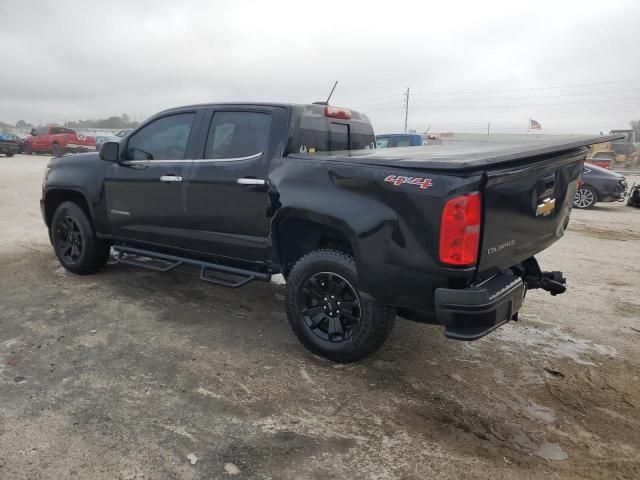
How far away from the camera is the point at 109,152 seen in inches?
195

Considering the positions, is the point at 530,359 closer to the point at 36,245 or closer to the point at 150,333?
the point at 150,333

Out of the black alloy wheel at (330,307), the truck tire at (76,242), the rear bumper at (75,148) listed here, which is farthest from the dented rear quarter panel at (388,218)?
the rear bumper at (75,148)

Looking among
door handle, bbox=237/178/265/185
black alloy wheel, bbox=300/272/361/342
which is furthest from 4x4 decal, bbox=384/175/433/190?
door handle, bbox=237/178/265/185

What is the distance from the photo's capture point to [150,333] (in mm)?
4156

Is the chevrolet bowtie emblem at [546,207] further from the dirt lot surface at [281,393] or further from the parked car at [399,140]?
the parked car at [399,140]

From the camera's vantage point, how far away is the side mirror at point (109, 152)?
4938 millimetres

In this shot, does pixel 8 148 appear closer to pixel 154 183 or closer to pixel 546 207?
pixel 154 183

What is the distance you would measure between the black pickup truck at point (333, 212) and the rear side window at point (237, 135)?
0.04 ft

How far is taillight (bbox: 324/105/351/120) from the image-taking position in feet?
14.5

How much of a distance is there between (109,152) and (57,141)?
2589cm

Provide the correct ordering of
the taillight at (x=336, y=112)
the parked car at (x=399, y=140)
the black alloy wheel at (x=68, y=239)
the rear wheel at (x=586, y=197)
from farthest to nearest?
the parked car at (x=399, y=140) < the rear wheel at (x=586, y=197) < the black alloy wheel at (x=68, y=239) < the taillight at (x=336, y=112)

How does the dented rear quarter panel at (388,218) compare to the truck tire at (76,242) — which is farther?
the truck tire at (76,242)

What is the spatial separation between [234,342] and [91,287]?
6.98ft

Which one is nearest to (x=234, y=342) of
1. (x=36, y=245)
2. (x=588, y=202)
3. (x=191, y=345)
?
(x=191, y=345)
